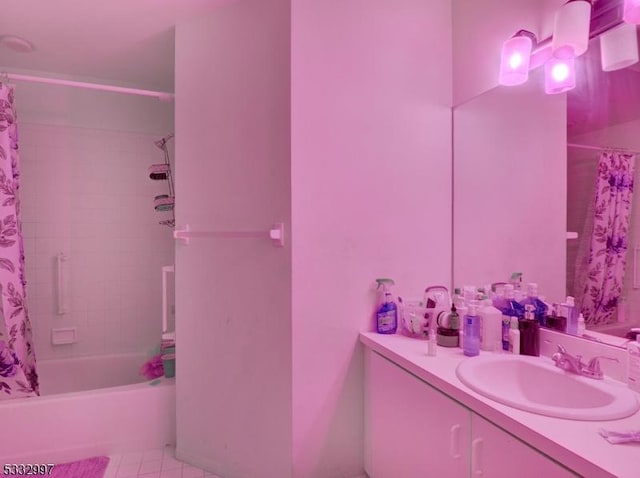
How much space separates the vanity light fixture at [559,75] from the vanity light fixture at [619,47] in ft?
0.31

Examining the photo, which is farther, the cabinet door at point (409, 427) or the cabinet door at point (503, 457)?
the cabinet door at point (409, 427)

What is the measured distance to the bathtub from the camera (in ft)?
5.90

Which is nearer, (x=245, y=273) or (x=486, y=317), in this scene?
(x=486, y=317)

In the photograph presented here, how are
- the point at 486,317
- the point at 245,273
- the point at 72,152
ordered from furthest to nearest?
the point at 72,152 → the point at 245,273 → the point at 486,317

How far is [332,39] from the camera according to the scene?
154 centimetres

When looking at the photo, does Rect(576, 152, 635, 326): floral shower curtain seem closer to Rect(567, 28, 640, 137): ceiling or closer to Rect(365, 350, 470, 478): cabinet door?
Rect(567, 28, 640, 137): ceiling

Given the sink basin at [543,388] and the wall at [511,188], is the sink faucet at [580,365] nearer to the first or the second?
the sink basin at [543,388]

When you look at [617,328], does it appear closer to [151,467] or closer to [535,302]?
[535,302]

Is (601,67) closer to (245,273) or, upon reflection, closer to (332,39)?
(332,39)

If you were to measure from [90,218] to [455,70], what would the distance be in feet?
8.43

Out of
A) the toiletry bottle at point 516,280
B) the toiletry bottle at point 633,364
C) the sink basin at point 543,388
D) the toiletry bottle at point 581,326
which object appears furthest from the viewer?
the toiletry bottle at point 516,280

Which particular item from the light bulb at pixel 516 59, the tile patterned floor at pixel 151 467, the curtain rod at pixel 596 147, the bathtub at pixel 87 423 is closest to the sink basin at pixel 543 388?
the curtain rod at pixel 596 147

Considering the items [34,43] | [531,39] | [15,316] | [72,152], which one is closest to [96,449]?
[15,316]

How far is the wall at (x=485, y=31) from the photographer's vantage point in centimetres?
139
